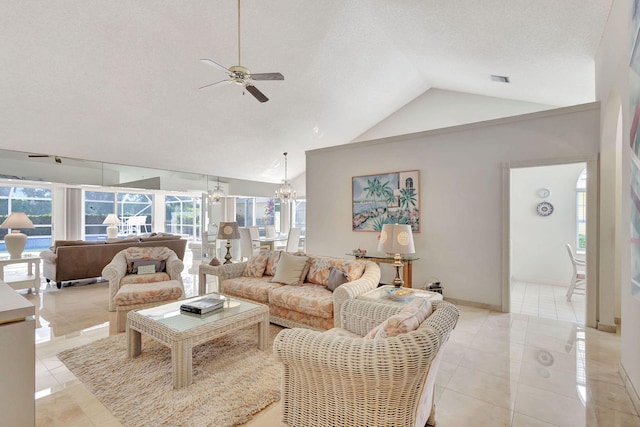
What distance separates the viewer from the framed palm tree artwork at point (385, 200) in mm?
4855

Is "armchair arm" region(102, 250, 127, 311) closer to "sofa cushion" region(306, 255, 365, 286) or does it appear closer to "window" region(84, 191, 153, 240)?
"sofa cushion" region(306, 255, 365, 286)

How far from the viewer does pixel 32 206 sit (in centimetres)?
748

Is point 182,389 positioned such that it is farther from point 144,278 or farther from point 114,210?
point 114,210

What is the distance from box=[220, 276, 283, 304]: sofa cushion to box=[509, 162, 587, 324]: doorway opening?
13.5 feet

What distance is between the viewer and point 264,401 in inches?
80.9

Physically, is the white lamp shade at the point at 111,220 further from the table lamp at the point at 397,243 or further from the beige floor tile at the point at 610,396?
the beige floor tile at the point at 610,396

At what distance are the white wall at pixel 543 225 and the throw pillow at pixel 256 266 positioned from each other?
462 cm

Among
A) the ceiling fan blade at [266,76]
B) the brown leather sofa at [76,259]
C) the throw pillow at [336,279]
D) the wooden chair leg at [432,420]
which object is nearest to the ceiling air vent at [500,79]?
the ceiling fan blade at [266,76]

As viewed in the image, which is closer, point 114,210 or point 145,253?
point 145,253

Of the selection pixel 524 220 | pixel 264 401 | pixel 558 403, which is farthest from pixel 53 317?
pixel 524 220

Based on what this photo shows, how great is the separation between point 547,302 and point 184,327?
4.97 meters

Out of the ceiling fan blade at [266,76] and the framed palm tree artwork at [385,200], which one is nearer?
the ceiling fan blade at [266,76]

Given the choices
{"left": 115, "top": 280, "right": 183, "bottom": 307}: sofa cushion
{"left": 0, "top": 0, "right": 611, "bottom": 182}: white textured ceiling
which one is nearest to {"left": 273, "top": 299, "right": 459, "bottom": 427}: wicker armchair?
{"left": 115, "top": 280, "right": 183, "bottom": 307}: sofa cushion

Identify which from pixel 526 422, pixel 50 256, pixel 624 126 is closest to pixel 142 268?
pixel 50 256
